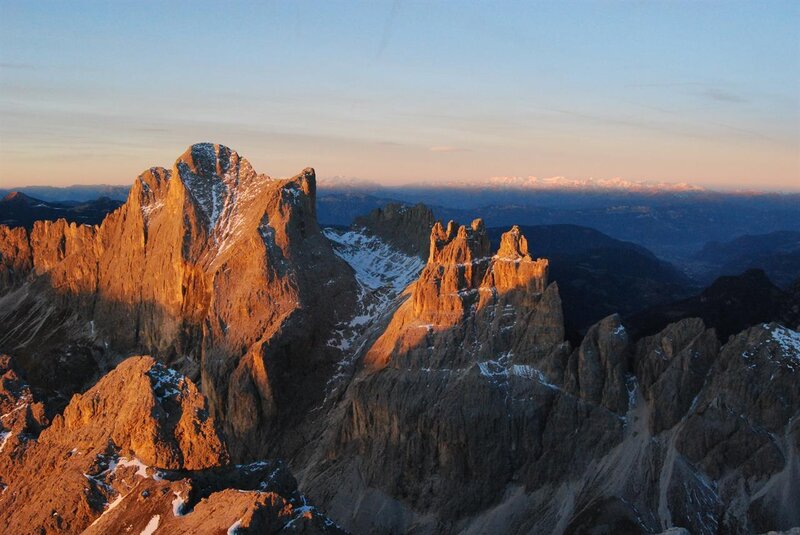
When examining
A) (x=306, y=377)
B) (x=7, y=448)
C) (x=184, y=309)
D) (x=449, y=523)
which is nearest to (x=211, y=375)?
(x=306, y=377)

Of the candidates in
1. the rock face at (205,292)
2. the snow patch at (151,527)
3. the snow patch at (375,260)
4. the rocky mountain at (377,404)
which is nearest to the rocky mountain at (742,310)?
the snow patch at (375,260)

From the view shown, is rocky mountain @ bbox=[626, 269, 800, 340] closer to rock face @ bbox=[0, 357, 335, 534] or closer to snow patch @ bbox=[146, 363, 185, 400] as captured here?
snow patch @ bbox=[146, 363, 185, 400]

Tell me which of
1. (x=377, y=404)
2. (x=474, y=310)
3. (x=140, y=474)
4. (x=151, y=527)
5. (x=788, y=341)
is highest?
(x=474, y=310)

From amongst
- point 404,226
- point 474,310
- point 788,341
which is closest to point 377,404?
point 474,310

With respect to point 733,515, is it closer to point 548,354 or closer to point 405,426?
point 548,354

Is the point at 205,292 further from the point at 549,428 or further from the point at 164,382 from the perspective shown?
the point at 164,382

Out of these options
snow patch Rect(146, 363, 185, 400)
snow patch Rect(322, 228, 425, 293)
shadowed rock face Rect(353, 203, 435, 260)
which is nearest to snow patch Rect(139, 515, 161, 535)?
snow patch Rect(146, 363, 185, 400)
